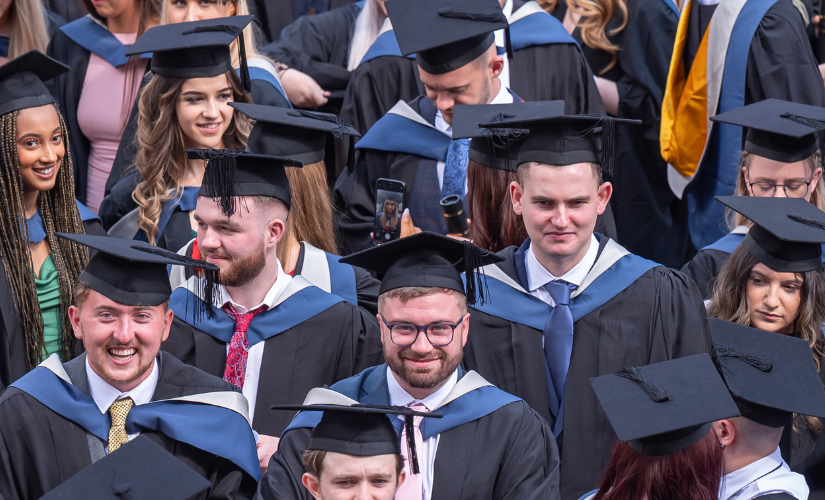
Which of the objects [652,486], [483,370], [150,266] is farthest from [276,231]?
[652,486]

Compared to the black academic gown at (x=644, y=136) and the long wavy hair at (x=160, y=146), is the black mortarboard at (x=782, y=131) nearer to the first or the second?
the black academic gown at (x=644, y=136)

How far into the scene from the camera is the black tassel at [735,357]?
419 cm

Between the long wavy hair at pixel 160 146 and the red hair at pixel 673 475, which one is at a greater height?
the long wavy hair at pixel 160 146

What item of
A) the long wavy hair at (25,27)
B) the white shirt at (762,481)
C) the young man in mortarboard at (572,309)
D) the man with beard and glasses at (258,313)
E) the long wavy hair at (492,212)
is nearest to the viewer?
the white shirt at (762,481)

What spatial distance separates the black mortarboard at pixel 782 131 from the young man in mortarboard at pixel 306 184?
2023mm

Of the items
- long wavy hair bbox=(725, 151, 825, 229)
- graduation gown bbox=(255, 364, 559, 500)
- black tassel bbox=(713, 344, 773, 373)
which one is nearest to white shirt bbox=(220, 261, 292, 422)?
graduation gown bbox=(255, 364, 559, 500)

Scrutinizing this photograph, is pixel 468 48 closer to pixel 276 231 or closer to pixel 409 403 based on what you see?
pixel 276 231

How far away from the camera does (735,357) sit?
14.1 feet

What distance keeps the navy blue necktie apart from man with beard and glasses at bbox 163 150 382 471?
0.77 meters

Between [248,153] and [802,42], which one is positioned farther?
[802,42]


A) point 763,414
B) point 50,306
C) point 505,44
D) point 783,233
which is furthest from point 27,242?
point 783,233

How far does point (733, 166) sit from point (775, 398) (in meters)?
2.82

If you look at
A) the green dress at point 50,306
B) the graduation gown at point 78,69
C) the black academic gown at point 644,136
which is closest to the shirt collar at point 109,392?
the green dress at point 50,306

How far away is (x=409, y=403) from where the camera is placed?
412cm
